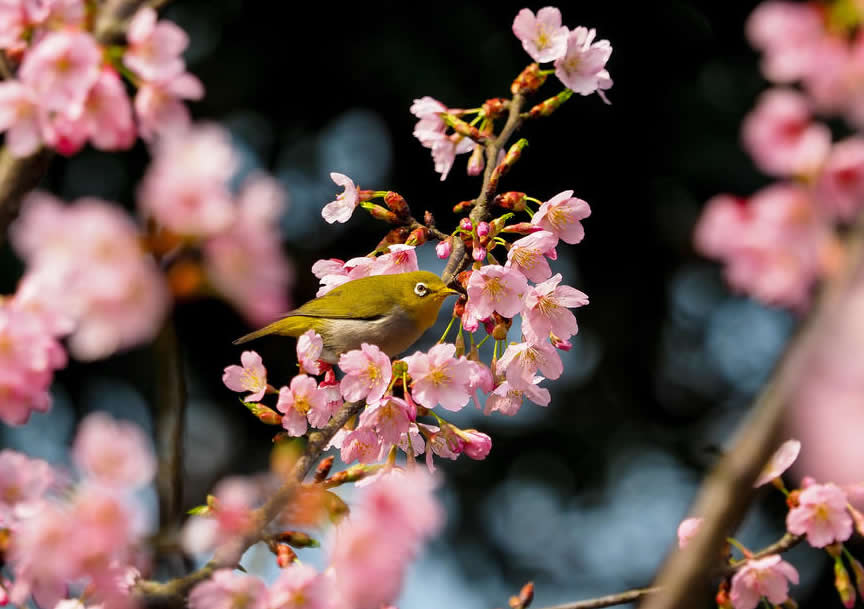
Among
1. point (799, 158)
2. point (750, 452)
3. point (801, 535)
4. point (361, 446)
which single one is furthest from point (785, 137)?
point (361, 446)

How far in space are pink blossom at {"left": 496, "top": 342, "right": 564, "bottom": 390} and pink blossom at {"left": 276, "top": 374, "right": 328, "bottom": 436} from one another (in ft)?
0.88

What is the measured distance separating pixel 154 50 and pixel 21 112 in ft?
0.40

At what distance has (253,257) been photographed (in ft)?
2.13

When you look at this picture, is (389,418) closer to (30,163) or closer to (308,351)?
(308,351)

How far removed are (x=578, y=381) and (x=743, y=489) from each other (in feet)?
14.3

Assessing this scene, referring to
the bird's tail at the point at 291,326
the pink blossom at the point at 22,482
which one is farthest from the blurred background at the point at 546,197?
the pink blossom at the point at 22,482

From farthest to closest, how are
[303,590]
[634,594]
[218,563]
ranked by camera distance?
[634,594]
[303,590]
[218,563]

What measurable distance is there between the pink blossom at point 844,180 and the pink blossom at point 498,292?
567 mm

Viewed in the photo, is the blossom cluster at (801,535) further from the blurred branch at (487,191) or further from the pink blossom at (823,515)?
the blurred branch at (487,191)

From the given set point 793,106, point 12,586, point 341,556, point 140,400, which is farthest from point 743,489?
point 140,400

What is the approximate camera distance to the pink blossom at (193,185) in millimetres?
623

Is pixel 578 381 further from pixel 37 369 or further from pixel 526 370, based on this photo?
pixel 37 369

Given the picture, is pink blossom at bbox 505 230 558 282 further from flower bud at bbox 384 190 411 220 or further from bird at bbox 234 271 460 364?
bird at bbox 234 271 460 364

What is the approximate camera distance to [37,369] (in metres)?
0.77
